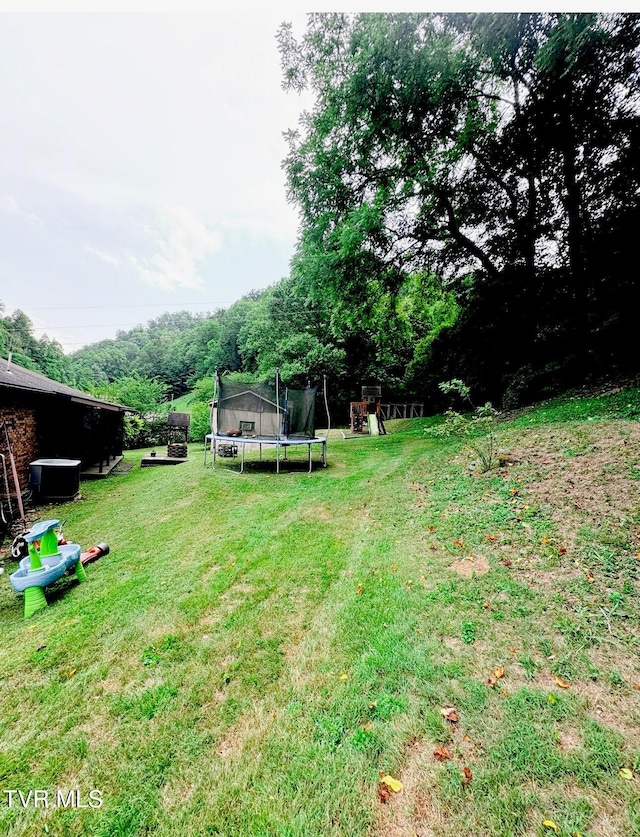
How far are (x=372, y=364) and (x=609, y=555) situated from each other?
17.8 m

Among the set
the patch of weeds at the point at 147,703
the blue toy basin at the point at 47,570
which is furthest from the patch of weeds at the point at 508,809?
the blue toy basin at the point at 47,570

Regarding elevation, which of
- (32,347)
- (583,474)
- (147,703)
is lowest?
(147,703)

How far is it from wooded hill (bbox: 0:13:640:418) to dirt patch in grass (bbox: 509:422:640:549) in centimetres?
517

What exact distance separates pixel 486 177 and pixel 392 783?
12484mm

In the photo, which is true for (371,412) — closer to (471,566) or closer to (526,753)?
(471,566)

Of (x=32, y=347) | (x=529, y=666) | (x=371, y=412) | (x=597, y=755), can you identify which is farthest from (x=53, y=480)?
(x=32, y=347)

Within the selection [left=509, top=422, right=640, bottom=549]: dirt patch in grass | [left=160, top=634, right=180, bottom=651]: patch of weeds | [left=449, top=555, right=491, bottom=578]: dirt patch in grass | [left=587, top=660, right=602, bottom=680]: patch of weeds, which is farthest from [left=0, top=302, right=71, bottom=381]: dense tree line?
[left=587, top=660, right=602, bottom=680]: patch of weeds

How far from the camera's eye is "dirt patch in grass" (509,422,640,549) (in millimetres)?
3176

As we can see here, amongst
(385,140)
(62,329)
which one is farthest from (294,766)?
(62,329)

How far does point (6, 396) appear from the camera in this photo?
6566 millimetres

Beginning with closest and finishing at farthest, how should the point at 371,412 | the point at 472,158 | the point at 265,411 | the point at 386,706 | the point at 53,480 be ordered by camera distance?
the point at 386,706 → the point at 53,480 → the point at 265,411 → the point at 472,158 → the point at 371,412

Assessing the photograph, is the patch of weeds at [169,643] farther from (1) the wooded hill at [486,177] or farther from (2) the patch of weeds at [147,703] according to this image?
(1) the wooded hill at [486,177]

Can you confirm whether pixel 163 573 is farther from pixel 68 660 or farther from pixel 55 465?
pixel 55 465

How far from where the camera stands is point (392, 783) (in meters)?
1.44
